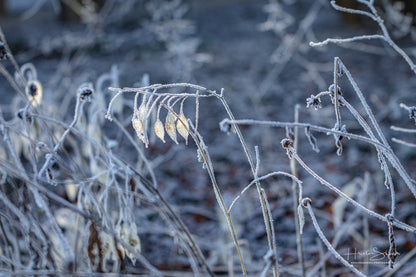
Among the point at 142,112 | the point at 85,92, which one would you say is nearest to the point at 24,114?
the point at 85,92

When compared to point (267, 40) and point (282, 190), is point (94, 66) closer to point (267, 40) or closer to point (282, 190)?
point (267, 40)

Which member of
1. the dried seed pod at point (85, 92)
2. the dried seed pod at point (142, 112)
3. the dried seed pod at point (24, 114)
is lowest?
the dried seed pod at point (142, 112)

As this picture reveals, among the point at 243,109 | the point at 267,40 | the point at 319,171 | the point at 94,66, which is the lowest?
the point at 319,171

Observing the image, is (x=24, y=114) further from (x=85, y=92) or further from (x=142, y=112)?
(x=142, y=112)

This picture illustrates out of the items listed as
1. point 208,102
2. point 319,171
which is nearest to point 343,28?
point 208,102

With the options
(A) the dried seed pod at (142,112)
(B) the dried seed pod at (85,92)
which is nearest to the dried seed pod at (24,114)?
(B) the dried seed pod at (85,92)

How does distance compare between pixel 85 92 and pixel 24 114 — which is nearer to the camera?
pixel 85 92

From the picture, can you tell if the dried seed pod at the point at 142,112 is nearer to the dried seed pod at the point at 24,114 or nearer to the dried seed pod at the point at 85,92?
the dried seed pod at the point at 85,92

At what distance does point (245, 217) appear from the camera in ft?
8.07

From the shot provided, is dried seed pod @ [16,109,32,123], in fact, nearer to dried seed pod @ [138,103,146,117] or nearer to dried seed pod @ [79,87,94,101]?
dried seed pod @ [79,87,94,101]

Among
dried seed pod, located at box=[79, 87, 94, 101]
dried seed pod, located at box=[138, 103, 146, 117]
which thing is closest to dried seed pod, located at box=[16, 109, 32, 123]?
dried seed pod, located at box=[79, 87, 94, 101]

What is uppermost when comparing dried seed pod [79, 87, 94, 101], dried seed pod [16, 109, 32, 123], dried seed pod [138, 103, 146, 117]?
dried seed pod [79, 87, 94, 101]

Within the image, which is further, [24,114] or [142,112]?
[24,114]

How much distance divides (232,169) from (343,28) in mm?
5609
